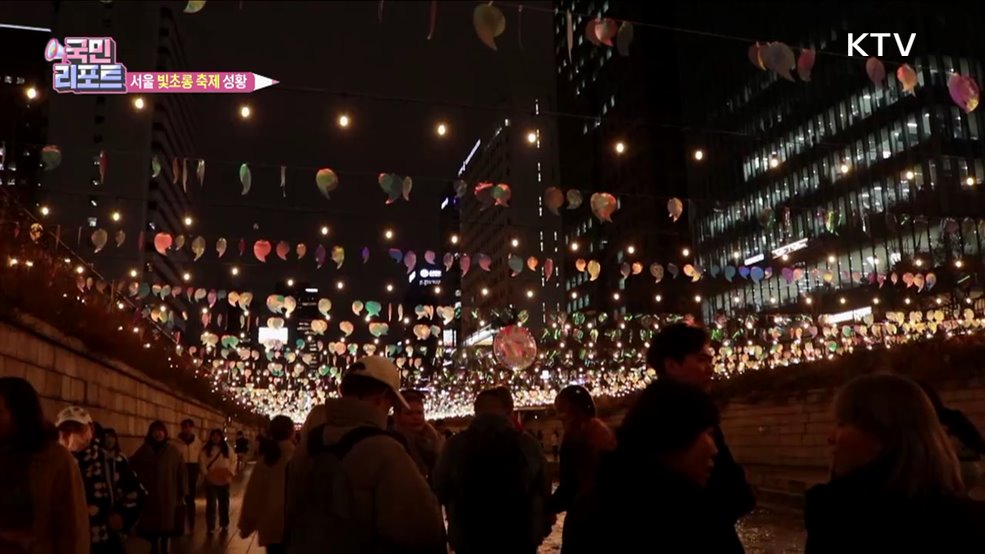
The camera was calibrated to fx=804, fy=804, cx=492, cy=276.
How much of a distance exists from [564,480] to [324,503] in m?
2.28

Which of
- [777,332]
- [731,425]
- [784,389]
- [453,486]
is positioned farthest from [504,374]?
[453,486]

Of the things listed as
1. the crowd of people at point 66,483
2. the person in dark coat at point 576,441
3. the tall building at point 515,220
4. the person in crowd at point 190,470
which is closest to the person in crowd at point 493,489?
the person in dark coat at point 576,441

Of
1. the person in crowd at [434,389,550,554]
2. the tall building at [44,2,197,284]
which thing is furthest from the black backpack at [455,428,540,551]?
the tall building at [44,2,197,284]

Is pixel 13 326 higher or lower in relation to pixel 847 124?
lower

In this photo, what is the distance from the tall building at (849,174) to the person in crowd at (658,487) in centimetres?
3839

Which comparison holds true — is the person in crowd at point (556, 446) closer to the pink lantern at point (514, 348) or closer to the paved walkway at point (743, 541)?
the pink lantern at point (514, 348)

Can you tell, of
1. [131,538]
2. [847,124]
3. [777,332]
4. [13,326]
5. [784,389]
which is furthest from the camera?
[847,124]

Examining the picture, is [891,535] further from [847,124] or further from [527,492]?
[847,124]

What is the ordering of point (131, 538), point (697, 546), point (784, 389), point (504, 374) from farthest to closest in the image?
1. point (504, 374)
2. point (784, 389)
3. point (131, 538)
4. point (697, 546)

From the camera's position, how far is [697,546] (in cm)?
198

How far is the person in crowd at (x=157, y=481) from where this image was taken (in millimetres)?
9312

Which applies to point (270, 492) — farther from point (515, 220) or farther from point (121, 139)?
point (515, 220)

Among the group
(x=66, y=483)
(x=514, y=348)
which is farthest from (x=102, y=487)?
(x=514, y=348)

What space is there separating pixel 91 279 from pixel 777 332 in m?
38.0
